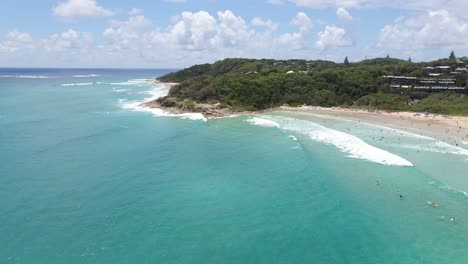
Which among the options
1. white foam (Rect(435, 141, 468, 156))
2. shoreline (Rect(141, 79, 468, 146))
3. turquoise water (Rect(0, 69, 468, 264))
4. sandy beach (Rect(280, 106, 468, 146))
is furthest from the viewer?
shoreline (Rect(141, 79, 468, 146))

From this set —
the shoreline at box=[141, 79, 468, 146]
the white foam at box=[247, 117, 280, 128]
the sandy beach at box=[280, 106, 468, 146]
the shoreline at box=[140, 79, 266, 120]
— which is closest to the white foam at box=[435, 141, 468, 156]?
the shoreline at box=[141, 79, 468, 146]

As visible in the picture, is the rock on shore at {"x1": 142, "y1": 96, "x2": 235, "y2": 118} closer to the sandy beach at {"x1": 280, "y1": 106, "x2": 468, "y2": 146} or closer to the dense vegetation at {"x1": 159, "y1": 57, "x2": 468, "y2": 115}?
the dense vegetation at {"x1": 159, "y1": 57, "x2": 468, "y2": 115}

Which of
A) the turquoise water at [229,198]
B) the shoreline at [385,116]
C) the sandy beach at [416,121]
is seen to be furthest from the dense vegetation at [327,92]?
the turquoise water at [229,198]

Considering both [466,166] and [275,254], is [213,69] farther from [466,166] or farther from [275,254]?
[275,254]

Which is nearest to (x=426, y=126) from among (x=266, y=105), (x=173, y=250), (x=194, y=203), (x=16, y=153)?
(x=266, y=105)

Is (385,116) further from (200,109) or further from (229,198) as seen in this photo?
(229,198)

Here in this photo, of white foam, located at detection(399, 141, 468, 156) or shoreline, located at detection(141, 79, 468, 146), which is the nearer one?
white foam, located at detection(399, 141, 468, 156)

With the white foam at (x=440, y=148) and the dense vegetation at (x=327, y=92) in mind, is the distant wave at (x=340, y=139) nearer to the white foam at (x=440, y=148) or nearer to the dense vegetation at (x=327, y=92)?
the white foam at (x=440, y=148)
